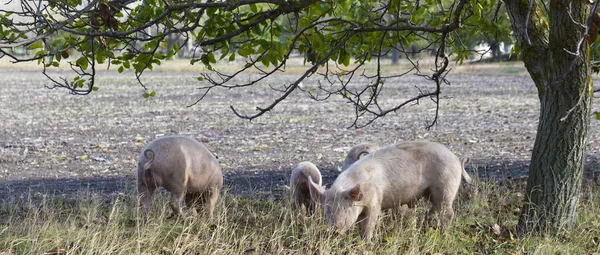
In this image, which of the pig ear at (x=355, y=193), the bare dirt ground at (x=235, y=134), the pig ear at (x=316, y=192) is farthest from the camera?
the bare dirt ground at (x=235, y=134)

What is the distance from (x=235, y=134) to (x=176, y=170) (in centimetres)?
847

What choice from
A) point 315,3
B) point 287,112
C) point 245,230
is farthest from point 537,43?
point 287,112

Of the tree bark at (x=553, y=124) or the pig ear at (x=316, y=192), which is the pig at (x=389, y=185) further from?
the tree bark at (x=553, y=124)

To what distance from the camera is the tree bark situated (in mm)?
6527

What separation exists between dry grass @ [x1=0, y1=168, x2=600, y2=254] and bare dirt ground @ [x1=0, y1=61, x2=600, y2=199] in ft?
5.11

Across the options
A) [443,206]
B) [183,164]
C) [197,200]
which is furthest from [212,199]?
[443,206]

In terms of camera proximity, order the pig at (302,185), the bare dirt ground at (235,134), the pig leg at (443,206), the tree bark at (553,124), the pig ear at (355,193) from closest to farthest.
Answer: the pig ear at (355,193) → the tree bark at (553,124) → the pig leg at (443,206) → the pig at (302,185) → the bare dirt ground at (235,134)

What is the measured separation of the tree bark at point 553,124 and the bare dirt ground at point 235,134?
228 cm

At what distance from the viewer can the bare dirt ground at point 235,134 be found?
10.6 m

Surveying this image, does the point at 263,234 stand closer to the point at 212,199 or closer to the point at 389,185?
the point at 212,199

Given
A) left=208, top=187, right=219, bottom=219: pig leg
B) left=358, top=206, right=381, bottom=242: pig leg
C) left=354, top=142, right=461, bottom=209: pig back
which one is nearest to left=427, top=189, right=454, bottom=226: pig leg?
left=354, top=142, right=461, bottom=209: pig back

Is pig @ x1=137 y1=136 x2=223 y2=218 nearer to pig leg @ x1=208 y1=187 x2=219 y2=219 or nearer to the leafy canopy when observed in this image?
pig leg @ x1=208 y1=187 x2=219 y2=219

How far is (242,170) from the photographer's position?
11125 millimetres

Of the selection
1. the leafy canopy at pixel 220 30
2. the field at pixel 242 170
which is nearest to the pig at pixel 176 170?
the field at pixel 242 170
